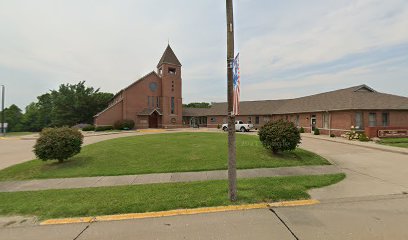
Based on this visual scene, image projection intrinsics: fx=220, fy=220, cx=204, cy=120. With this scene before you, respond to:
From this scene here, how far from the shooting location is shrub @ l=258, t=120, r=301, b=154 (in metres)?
10.5

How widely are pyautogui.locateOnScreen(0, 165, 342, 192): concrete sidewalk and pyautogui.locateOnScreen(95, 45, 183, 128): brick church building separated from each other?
34702 millimetres

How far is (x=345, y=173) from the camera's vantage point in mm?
8250

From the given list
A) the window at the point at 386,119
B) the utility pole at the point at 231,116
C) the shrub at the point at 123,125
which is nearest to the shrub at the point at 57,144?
the utility pole at the point at 231,116

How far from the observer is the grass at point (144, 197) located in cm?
500

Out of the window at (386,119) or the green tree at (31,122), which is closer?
the window at (386,119)

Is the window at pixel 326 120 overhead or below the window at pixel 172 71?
below

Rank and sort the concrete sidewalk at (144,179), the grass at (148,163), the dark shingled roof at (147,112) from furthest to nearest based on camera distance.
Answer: the dark shingled roof at (147,112) → the grass at (148,163) → the concrete sidewalk at (144,179)

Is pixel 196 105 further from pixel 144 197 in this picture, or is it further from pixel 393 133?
pixel 144 197

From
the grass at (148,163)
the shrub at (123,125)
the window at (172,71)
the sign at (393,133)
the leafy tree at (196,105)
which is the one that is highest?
the window at (172,71)

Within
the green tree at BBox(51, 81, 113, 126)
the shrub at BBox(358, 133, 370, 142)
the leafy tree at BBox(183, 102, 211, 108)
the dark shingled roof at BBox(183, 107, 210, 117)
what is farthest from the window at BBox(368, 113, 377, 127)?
the leafy tree at BBox(183, 102, 211, 108)

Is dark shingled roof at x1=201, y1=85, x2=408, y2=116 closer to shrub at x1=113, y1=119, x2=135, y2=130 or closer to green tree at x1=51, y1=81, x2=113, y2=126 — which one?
shrub at x1=113, y1=119, x2=135, y2=130

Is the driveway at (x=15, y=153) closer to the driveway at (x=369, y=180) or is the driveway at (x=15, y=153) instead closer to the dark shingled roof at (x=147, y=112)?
the driveway at (x=369, y=180)

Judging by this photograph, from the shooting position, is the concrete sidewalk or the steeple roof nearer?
the concrete sidewalk

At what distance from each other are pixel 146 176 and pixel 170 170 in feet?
3.30
